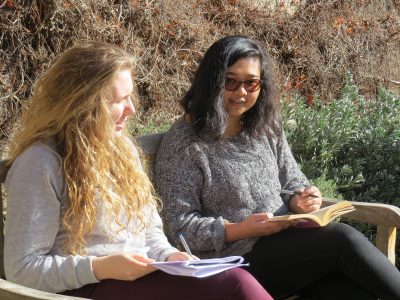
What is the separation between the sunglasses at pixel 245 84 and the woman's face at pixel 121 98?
0.74 meters

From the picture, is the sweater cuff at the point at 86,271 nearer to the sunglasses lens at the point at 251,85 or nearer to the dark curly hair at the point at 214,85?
the dark curly hair at the point at 214,85

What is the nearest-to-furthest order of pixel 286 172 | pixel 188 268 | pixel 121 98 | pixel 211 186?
Answer: pixel 188 268 < pixel 121 98 < pixel 211 186 < pixel 286 172

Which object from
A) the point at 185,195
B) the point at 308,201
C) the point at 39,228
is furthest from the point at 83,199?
the point at 308,201

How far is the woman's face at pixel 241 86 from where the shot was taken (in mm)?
2973

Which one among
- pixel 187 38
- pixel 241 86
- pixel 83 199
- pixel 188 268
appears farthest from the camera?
pixel 187 38

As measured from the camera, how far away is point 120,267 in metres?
2.04

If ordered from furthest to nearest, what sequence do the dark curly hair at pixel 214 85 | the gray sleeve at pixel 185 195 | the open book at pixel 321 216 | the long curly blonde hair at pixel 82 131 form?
1. the dark curly hair at pixel 214 85
2. the gray sleeve at pixel 185 195
3. the open book at pixel 321 216
4. the long curly blonde hair at pixel 82 131

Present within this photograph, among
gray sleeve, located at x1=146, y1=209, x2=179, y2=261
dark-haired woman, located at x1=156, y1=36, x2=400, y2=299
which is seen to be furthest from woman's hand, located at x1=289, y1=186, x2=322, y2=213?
gray sleeve, located at x1=146, y1=209, x2=179, y2=261

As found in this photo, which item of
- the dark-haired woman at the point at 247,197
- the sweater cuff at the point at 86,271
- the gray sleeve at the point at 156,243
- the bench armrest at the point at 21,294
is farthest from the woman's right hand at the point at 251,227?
the bench armrest at the point at 21,294

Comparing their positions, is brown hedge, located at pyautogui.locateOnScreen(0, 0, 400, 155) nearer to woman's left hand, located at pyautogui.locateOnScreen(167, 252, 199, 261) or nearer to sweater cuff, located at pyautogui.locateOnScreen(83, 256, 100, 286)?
woman's left hand, located at pyautogui.locateOnScreen(167, 252, 199, 261)

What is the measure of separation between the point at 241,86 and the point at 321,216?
0.68 meters

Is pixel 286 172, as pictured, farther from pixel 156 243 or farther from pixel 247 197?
pixel 156 243

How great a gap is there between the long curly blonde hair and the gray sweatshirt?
40 mm

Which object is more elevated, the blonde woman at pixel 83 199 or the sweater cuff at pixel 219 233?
the blonde woman at pixel 83 199
